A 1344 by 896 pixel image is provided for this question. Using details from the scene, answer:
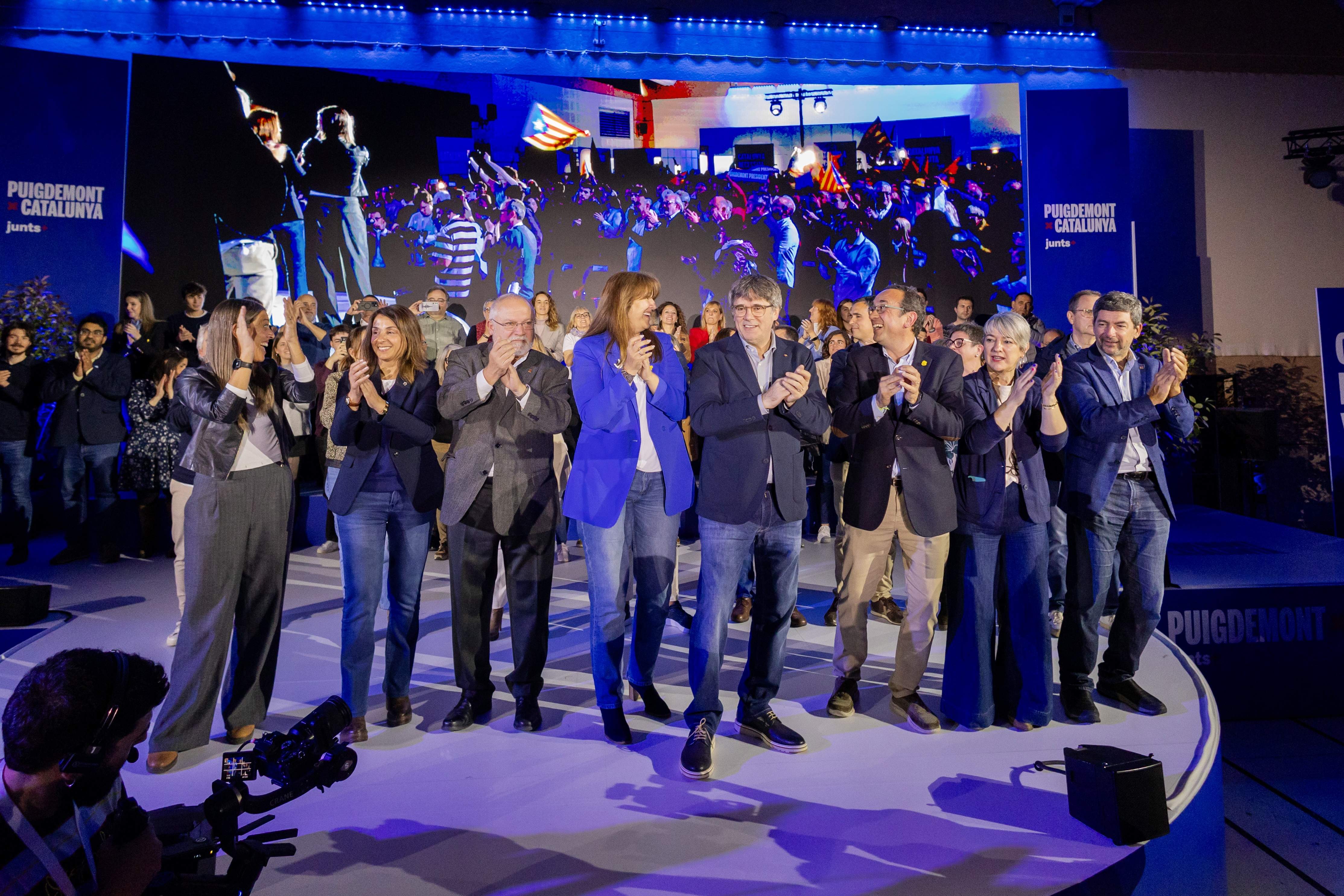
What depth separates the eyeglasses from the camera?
9.82ft

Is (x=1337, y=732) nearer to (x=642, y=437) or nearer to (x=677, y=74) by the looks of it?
(x=642, y=437)

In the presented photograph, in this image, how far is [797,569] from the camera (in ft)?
10.1

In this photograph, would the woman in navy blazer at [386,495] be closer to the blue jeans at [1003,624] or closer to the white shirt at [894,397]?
the white shirt at [894,397]

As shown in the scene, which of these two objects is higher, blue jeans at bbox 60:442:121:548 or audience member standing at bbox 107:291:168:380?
audience member standing at bbox 107:291:168:380

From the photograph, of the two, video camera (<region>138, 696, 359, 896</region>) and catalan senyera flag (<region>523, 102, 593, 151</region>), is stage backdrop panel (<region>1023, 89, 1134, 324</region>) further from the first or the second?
video camera (<region>138, 696, 359, 896</region>)

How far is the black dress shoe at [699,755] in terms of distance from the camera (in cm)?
275

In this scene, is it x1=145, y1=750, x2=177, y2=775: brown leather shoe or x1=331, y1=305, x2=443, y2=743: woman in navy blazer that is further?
x1=331, y1=305, x2=443, y2=743: woman in navy blazer

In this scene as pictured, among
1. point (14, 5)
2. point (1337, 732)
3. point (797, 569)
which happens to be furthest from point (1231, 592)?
point (14, 5)

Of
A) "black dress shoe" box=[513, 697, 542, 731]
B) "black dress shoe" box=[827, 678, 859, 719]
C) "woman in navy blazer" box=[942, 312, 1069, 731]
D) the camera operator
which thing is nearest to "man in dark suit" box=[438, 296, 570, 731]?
"black dress shoe" box=[513, 697, 542, 731]

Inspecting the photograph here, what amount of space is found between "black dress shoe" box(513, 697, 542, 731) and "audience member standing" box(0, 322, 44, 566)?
5080 mm

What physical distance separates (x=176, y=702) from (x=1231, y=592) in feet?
15.2

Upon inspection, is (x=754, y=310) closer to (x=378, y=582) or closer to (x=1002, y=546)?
(x=1002, y=546)

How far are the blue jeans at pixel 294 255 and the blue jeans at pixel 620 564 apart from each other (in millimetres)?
7336

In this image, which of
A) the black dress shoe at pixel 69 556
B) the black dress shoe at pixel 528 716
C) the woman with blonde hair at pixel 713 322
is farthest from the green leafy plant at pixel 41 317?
the black dress shoe at pixel 528 716
